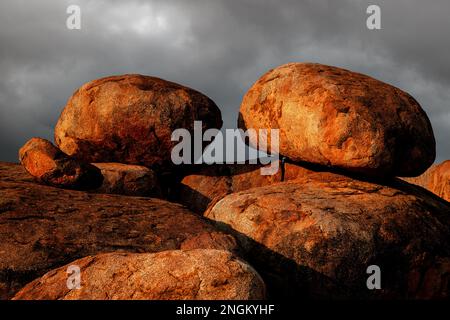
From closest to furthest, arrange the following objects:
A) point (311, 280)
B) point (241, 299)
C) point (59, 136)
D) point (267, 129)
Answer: point (241, 299)
point (311, 280)
point (267, 129)
point (59, 136)

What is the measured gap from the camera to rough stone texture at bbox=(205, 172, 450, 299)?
5.55 meters

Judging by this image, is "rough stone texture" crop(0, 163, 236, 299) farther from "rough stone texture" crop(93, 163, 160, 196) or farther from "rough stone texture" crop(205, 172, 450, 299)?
"rough stone texture" crop(93, 163, 160, 196)

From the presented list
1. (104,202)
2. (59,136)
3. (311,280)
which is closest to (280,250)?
(311,280)

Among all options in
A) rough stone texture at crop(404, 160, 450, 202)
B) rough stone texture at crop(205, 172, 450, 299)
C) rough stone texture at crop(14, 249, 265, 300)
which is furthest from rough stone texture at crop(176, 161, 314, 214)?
rough stone texture at crop(404, 160, 450, 202)

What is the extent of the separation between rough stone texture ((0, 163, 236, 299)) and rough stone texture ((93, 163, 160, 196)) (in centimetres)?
78

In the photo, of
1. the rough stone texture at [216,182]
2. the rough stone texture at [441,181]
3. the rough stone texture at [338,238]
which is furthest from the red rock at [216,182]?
the rough stone texture at [441,181]

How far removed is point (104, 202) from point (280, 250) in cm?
208

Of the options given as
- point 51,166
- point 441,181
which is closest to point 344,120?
point 51,166

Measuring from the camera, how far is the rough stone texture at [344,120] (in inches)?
245

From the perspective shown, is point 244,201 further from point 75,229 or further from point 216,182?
point 75,229

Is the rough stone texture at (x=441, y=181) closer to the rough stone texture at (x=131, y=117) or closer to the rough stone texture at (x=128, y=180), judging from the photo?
the rough stone texture at (x=131, y=117)

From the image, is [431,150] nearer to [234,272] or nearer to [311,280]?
[311,280]
